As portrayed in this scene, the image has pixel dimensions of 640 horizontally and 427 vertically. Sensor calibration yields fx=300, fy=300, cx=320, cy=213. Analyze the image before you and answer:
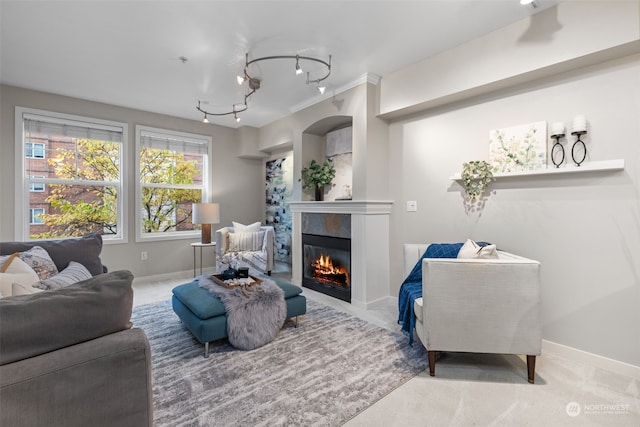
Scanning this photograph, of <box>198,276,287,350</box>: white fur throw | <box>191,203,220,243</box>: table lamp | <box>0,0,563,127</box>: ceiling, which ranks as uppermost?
<box>0,0,563,127</box>: ceiling

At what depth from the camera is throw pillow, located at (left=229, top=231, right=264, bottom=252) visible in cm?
466

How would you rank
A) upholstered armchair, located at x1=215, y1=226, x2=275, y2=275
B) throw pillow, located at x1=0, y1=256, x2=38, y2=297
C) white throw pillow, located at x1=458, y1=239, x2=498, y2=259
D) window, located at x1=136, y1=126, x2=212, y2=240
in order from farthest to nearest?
window, located at x1=136, y1=126, x2=212, y2=240
upholstered armchair, located at x1=215, y1=226, x2=275, y2=275
white throw pillow, located at x1=458, y1=239, x2=498, y2=259
throw pillow, located at x1=0, y1=256, x2=38, y2=297

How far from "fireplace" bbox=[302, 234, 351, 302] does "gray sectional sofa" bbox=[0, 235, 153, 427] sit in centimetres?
280

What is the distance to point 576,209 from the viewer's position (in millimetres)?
2326

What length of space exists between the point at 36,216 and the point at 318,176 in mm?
3676

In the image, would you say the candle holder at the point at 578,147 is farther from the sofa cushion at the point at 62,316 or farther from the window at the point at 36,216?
the window at the point at 36,216

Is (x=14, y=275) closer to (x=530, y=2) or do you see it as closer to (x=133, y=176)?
(x=133, y=176)

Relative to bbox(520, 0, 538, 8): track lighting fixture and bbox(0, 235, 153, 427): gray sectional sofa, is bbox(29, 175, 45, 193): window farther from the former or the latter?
bbox(520, 0, 538, 8): track lighting fixture

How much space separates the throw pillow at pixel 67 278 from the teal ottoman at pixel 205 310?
0.73 meters

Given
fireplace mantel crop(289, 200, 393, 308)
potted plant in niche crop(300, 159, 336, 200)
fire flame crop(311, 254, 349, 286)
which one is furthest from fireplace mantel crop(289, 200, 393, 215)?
fire flame crop(311, 254, 349, 286)

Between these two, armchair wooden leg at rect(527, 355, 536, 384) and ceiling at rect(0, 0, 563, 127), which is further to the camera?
ceiling at rect(0, 0, 563, 127)

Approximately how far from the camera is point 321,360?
2.26 metres

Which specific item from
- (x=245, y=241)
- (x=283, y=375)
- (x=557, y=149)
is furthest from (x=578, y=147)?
(x=245, y=241)

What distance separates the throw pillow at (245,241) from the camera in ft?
15.3
